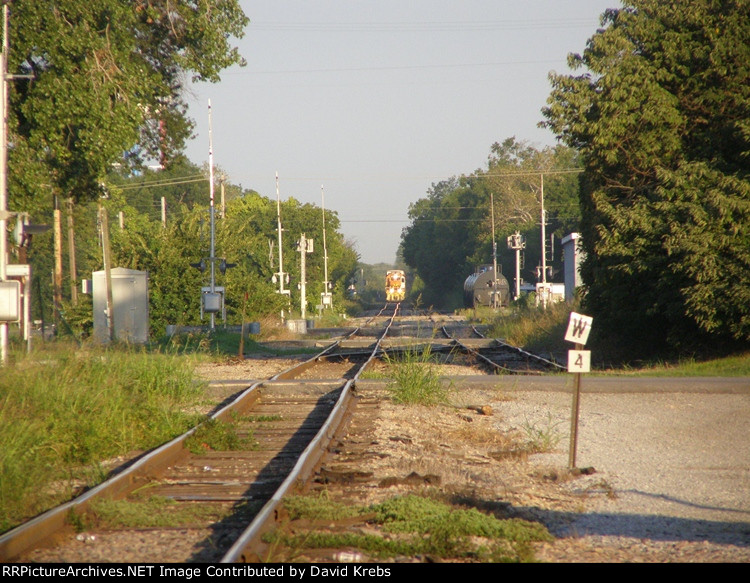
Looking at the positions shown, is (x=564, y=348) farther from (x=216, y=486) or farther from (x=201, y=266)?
(x=216, y=486)

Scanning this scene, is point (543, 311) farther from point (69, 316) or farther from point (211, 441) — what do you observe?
point (211, 441)

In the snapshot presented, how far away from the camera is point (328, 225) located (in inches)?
3366

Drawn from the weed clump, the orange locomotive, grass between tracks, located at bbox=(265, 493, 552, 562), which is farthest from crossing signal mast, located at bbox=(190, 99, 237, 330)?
the orange locomotive

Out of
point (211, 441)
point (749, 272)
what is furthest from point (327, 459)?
point (749, 272)

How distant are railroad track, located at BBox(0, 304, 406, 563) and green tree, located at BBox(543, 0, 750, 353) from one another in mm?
9208

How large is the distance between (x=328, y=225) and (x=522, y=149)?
38.4 m

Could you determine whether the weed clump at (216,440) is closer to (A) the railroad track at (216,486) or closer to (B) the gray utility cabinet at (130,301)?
(A) the railroad track at (216,486)

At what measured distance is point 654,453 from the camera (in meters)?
9.66

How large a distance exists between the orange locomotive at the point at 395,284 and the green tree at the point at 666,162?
62.2 metres

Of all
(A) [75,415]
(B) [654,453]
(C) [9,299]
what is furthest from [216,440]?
(B) [654,453]

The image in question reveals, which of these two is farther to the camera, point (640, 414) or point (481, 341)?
point (481, 341)

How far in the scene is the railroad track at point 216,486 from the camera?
539cm

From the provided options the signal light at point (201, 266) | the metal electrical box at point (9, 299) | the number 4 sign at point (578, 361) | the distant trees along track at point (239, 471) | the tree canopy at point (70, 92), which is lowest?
the distant trees along track at point (239, 471)

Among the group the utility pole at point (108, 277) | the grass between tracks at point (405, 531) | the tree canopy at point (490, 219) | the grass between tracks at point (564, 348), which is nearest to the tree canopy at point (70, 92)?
the utility pole at point (108, 277)
